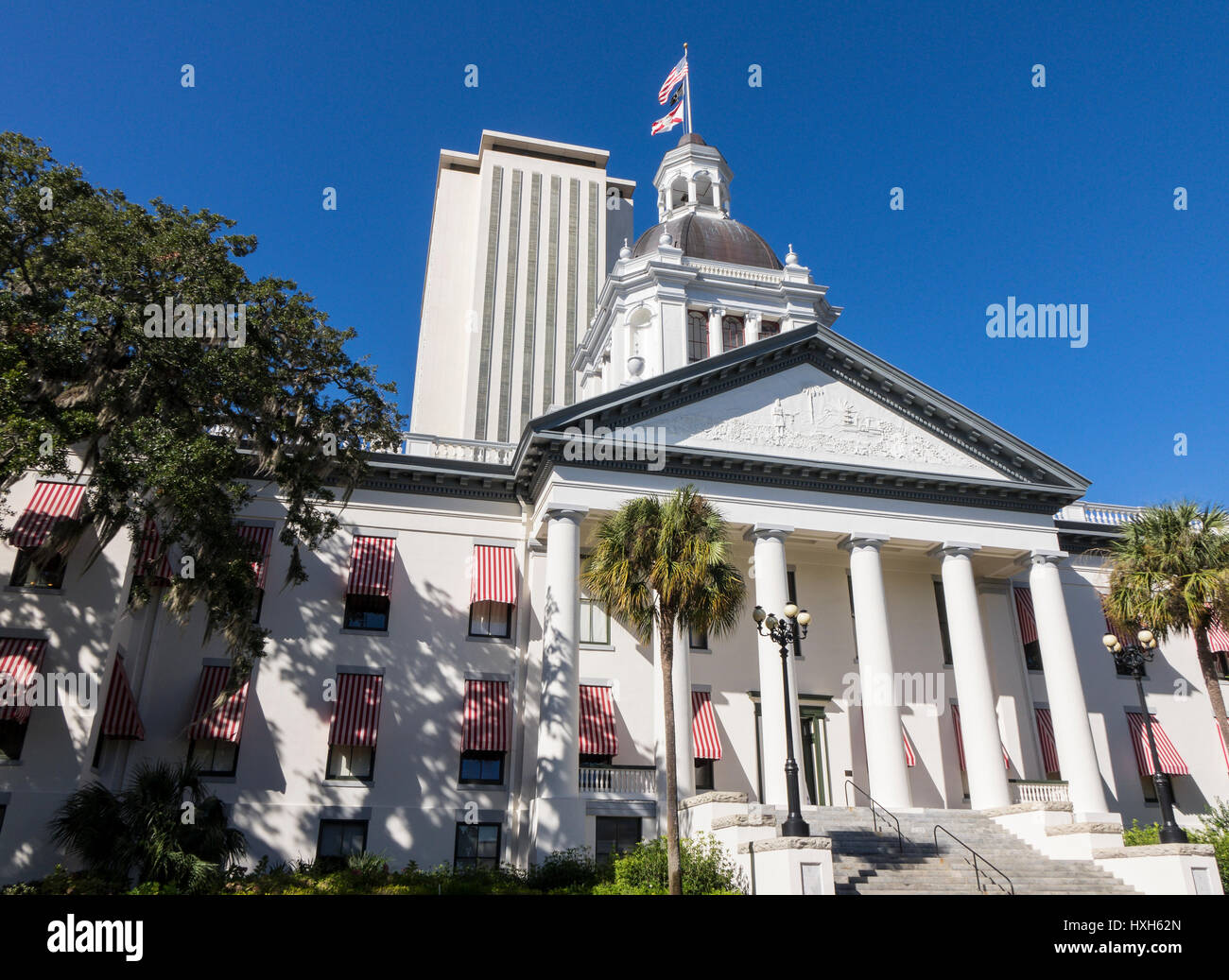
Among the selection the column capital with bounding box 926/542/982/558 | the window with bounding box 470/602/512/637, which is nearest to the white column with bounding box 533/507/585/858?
the window with bounding box 470/602/512/637

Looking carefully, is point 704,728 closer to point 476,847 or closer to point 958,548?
point 476,847

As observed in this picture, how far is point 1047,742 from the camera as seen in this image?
2792cm

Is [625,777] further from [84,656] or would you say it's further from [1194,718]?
[1194,718]

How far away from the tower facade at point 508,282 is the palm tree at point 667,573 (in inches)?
1656

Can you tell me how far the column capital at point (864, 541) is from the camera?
2666 centimetres

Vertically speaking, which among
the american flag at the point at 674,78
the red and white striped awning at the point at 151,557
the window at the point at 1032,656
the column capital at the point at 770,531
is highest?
the american flag at the point at 674,78

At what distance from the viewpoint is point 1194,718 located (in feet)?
99.0

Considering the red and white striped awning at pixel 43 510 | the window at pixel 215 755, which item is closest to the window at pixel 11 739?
the red and white striped awning at pixel 43 510

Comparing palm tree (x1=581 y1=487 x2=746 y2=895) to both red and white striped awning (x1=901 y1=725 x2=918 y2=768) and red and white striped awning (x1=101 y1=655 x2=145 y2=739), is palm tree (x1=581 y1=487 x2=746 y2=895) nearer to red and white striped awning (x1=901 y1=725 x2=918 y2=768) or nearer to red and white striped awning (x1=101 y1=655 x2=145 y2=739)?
red and white striped awning (x1=901 y1=725 x2=918 y2=768)

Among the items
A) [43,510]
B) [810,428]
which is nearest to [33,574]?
[43,510]

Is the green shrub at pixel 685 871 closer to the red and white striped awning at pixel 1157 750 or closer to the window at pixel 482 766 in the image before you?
the window at pixel 482 766

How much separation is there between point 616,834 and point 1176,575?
15.7 metres

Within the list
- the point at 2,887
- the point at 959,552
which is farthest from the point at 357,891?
the point at 959,552

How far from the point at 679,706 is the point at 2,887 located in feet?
48.7
